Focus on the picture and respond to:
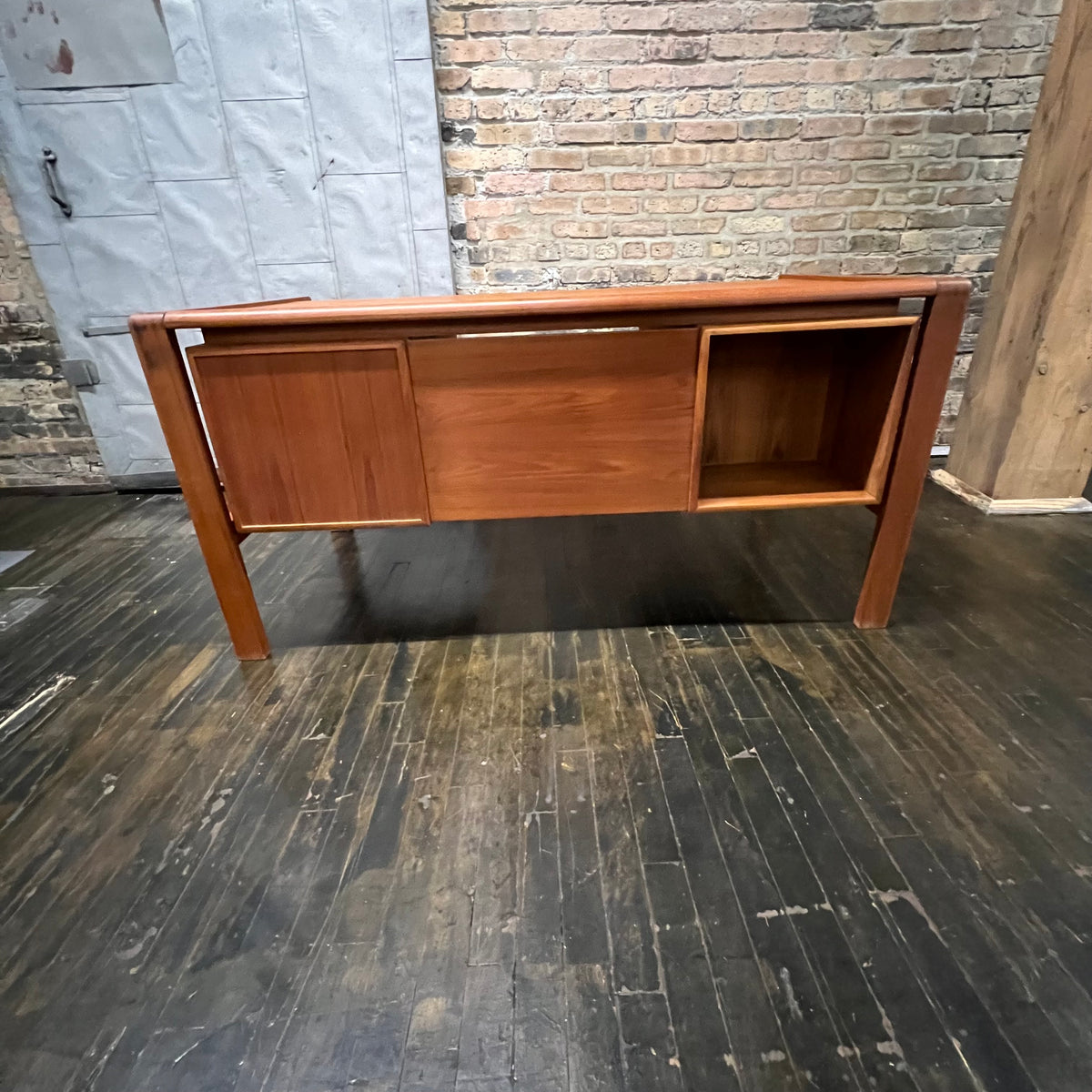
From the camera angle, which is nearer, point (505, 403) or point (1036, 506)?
point (505, 403)

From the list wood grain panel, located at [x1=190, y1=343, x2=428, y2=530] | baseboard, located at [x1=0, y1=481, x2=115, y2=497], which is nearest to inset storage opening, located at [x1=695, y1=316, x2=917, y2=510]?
wood grain panel, located at [x1=190, y1=343, x2=428, y2=530]

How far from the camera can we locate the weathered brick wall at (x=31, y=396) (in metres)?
2.48

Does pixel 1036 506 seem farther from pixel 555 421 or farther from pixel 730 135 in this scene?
pixel 555 421

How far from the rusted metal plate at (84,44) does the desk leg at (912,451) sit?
2.59 m

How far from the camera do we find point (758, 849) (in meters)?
1.08

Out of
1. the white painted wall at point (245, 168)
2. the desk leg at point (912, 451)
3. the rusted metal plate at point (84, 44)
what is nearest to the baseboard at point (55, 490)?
the white painted wall at point (245, 168)

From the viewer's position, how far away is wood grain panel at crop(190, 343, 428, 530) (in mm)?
1315

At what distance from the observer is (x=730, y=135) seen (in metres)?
2.25

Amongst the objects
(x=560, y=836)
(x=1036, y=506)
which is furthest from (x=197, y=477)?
(x=1036, y=506)

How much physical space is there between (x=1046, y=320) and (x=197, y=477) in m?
2.54

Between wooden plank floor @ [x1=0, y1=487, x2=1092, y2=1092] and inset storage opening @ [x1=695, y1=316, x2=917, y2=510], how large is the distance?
38cm

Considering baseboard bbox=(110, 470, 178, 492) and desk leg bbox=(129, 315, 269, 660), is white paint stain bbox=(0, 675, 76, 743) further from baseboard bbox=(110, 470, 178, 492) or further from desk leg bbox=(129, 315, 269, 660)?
baseboard bbox=(110, 470, 178, 492)

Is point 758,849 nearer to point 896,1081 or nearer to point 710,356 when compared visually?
point 896,1081

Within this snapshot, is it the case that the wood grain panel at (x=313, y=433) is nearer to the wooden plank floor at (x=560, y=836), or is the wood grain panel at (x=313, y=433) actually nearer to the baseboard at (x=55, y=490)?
the wooden plank floor at (x=560, y=836)
